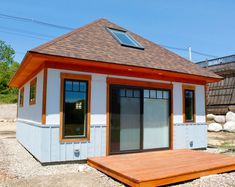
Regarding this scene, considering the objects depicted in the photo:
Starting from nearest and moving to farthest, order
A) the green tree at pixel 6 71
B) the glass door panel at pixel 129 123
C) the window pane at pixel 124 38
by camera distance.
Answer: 1. the glass door panel at pixel 129 123
2. the window pane at pixel 124 38
3. the green tree at pixel 6 71

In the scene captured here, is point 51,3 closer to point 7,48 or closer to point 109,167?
point 109,167

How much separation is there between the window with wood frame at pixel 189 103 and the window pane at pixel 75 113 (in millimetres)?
4285

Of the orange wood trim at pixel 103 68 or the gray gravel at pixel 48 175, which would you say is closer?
the gray gravel at pixel 48 175

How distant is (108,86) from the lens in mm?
7836

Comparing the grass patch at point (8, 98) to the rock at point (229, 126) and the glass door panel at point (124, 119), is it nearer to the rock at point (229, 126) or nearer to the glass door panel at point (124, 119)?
the rock at point (229, 126)

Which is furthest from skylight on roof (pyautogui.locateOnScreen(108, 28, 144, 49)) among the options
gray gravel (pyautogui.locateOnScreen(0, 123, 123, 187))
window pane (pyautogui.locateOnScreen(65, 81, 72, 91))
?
gray gravel (pyautogui.locateOnScreen(0, 123, 123, 187))

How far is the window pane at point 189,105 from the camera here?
970cm

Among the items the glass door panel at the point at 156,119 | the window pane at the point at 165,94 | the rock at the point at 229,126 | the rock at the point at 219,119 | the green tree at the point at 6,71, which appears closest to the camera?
the glass door panel at the point at 156,119

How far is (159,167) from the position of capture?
5.95m

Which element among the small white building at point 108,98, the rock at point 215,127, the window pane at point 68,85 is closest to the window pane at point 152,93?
the small white building at point 108,98

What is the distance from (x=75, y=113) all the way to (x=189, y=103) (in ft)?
16.1

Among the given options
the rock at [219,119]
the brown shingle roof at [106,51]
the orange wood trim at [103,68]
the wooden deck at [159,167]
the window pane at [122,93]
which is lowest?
the wooden deck at [159,167]

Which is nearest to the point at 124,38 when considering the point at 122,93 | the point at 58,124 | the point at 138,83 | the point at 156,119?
the point at 138,83

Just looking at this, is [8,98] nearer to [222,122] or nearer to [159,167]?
[222,122]
